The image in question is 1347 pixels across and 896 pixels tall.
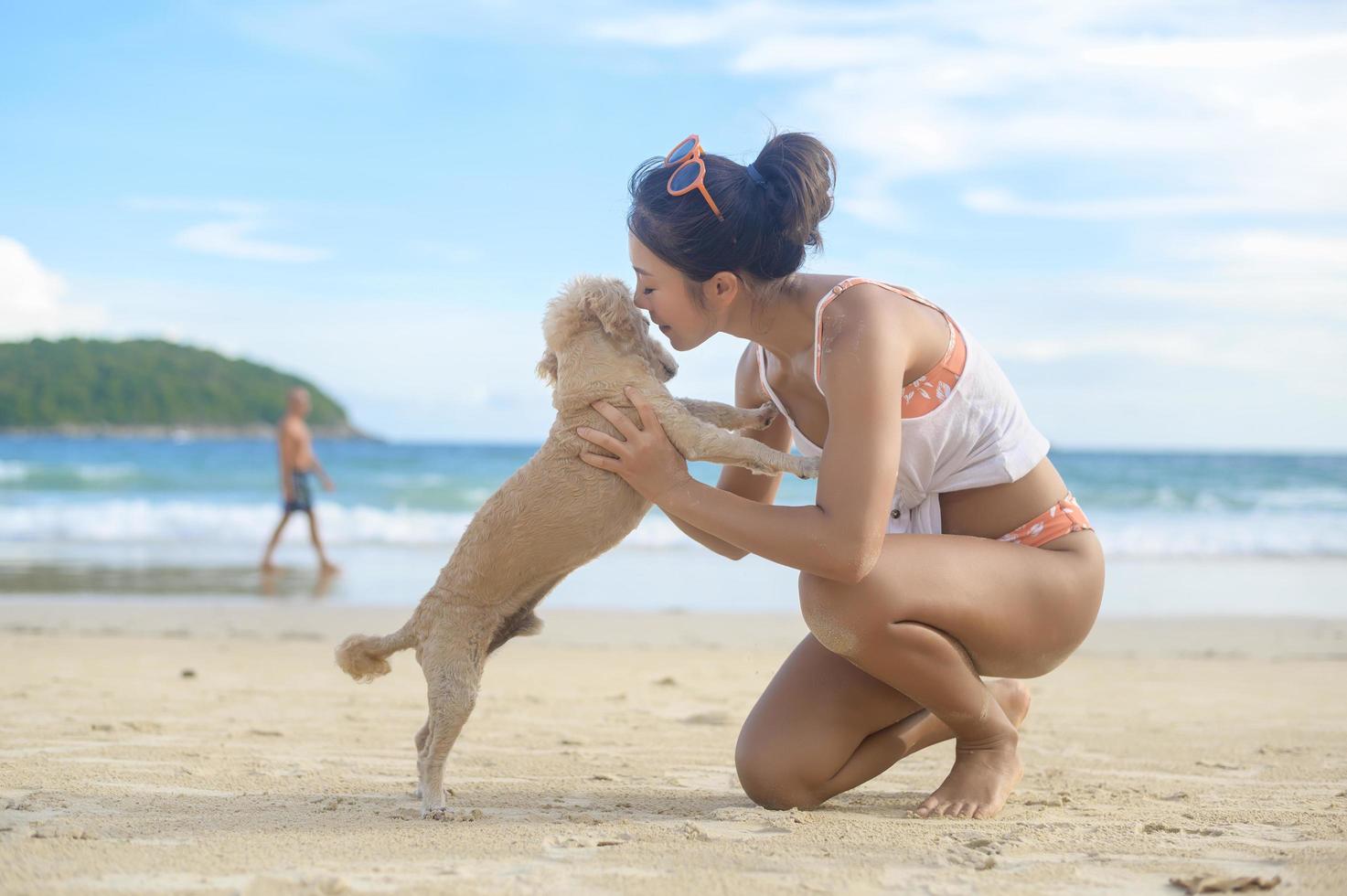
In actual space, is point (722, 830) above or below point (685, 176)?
below

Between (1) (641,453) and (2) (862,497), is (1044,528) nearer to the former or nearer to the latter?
(2) (862,497)

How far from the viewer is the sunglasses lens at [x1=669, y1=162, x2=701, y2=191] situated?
279cm

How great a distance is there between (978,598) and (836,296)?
0.87 m

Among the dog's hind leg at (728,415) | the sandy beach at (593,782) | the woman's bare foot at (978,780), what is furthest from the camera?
the dog's hind leg at (728,415)

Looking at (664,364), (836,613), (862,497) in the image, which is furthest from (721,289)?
(836,613)

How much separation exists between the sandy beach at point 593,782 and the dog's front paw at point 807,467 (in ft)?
2.88

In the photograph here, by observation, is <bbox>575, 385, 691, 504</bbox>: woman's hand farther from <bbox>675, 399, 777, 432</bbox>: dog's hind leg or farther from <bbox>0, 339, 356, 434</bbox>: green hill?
<bbox>0, 339, 356, 434</bbox>: green hill

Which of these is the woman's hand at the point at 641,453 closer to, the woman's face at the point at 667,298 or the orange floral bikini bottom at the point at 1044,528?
the woman's face at the point at 667,298

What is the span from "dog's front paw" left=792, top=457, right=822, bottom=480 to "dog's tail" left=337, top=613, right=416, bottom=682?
1.11 m

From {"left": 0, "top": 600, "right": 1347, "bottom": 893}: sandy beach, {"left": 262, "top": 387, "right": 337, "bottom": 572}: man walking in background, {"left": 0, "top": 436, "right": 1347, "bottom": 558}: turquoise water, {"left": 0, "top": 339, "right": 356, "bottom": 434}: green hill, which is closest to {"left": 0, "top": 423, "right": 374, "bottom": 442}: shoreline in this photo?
{"left": 0, "top": 339, "right": 356, "bottom": 434}: green hill

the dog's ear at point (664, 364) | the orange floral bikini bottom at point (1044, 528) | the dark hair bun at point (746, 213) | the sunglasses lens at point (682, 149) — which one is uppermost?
the sunglasses lens at point (682, 149)

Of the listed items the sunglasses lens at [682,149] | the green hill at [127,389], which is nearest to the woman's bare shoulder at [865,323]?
the sunglasses lens at [682,149]

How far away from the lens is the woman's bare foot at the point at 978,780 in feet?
9.50

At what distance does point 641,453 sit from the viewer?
2787 mm
